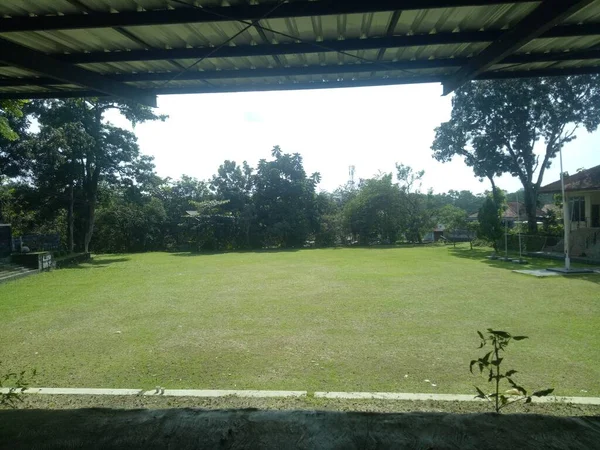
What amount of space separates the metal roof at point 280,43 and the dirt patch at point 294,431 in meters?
2.20

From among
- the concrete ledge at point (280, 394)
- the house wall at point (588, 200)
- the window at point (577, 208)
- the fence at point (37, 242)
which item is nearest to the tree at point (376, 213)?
the window at point (577, 208)

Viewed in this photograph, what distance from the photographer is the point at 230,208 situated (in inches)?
1268

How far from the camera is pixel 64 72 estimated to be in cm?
308

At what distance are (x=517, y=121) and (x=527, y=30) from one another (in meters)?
25.0

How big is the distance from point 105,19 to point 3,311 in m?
9.28

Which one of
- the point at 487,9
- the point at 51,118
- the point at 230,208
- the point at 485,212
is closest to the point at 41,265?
the point at 51,118

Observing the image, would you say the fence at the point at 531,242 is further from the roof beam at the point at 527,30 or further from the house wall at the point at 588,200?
the roof beam at the point at 527,30

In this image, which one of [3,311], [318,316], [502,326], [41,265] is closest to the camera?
[502,326]

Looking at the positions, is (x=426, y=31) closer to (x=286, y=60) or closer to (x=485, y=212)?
(x=286, y=60)

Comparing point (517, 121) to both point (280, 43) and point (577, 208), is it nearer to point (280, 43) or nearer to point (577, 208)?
point (577, 208)

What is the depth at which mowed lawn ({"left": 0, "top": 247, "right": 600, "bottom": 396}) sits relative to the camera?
15.6 feet

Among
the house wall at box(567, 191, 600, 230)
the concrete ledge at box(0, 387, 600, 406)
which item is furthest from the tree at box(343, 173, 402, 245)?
the concrete ledge at box(0, 387, 600, 406)

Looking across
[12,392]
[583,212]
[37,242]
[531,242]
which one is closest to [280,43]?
[12,392]

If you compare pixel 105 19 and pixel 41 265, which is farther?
pixel 41 265
